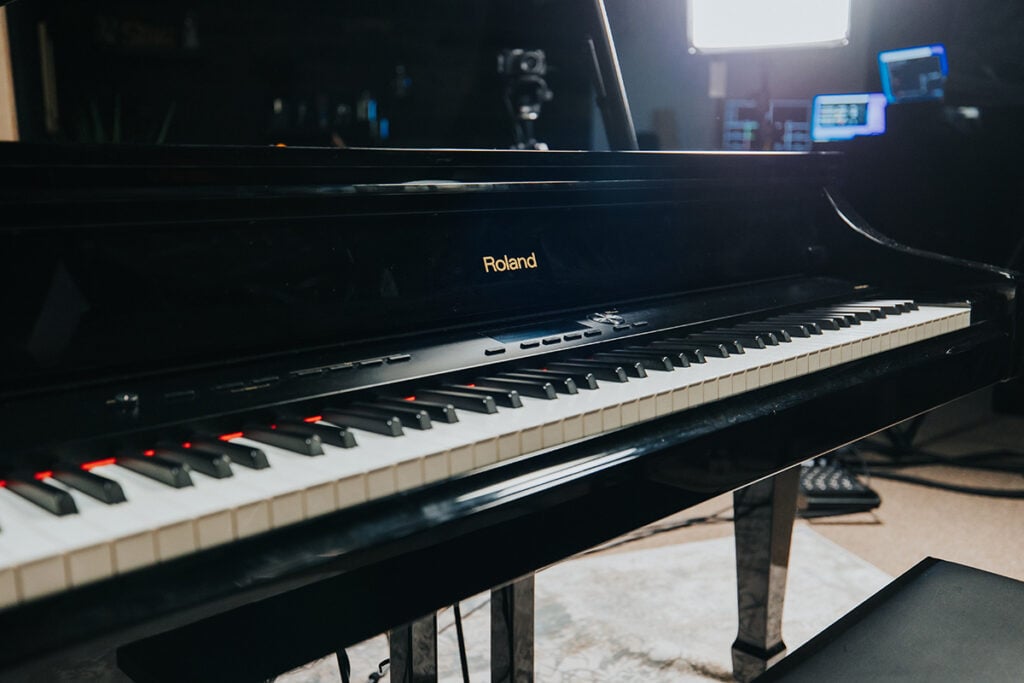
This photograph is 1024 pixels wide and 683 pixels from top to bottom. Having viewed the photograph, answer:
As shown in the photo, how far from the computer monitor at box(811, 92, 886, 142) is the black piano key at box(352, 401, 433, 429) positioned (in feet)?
12.7

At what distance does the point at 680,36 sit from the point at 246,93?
296cm

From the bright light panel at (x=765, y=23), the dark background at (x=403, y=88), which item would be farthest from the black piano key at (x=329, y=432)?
the bright light panel at (x=765, y=23)

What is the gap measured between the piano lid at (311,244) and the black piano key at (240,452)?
0.16 meters

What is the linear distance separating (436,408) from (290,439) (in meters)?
0.15

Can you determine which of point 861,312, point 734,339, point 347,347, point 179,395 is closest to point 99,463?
point 179,395

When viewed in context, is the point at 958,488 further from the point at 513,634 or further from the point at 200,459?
the point at 200,459

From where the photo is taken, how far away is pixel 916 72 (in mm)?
3664

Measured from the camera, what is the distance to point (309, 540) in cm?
69

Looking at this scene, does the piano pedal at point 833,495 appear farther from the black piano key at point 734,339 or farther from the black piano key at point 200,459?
the black piano key at point 200,459

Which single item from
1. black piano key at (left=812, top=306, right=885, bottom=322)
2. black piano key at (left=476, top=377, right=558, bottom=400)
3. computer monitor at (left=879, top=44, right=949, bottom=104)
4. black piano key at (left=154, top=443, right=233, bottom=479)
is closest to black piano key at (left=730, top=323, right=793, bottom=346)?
black piano key at (left=812, top=306, right=885, bottom=322)

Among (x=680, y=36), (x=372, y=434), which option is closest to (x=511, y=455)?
(x=372, y=434)

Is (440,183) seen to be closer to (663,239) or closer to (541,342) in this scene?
(541,342)

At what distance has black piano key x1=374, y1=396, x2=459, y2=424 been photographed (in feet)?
2.76

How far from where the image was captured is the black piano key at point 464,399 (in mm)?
876
